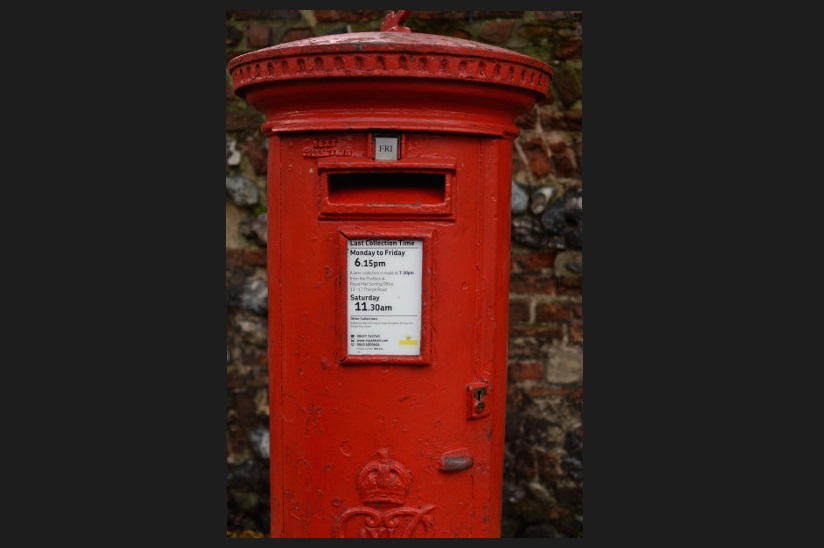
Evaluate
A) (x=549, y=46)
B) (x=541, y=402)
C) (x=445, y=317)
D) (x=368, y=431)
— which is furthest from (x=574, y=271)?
(x=368, y=431)

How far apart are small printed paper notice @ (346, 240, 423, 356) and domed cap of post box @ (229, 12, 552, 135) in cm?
37

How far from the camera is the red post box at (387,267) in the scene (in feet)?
7.70

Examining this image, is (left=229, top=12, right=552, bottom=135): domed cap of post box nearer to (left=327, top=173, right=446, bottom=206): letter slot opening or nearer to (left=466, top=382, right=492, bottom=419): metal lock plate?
(left=327, top=173, right=446, bottom=206): letter slot opening

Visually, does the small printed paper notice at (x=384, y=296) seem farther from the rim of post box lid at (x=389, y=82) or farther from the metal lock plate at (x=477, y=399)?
the rim of post box lid at (x=389, y=82)

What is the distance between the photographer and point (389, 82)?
228 centimetres

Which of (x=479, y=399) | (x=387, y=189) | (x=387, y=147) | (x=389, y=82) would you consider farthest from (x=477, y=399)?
(x=389, y=82)

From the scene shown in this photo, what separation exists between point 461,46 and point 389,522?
58.6 inches

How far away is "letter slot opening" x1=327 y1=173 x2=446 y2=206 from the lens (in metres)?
2.39

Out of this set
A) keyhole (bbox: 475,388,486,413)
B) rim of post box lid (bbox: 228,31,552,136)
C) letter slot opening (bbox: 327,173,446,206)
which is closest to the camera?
rim of post box lid (bbox: 228,31,552,136)

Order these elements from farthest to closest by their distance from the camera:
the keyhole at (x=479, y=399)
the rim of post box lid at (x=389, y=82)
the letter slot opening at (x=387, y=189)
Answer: the keyhole at (x=479, y=399) < the letter slot opening at (x=387, y=189) < the rim of post box lid at (x=389, y=82)

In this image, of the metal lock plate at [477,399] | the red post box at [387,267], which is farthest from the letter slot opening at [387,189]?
the metal lock plate at [477,399]

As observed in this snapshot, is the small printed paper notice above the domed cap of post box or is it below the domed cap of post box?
below

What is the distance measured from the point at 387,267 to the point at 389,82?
55cm

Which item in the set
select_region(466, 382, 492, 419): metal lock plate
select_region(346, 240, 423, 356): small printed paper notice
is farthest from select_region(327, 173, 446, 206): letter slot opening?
select_region(466, 382, 492, 419): metal lock plate
